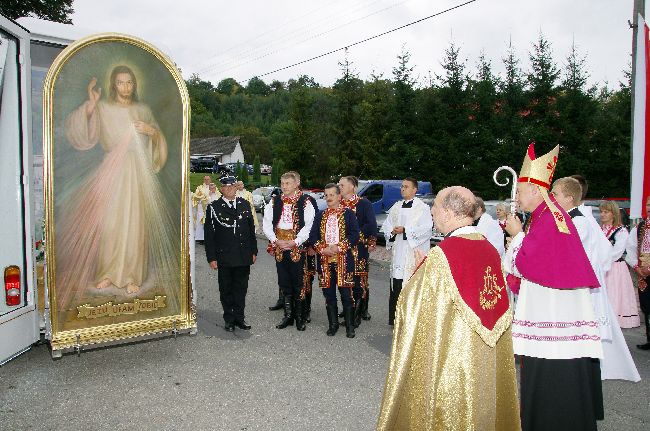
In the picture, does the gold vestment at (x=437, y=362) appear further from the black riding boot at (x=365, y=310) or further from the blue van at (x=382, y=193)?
the blue van at (x=382, y=193)

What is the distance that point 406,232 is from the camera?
7461mm

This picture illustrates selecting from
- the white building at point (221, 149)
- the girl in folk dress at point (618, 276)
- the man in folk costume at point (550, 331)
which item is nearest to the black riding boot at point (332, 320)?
the man in folk costume at point (550, 331)

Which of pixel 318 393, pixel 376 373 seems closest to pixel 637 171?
pixel 376 373

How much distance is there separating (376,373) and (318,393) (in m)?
0.83

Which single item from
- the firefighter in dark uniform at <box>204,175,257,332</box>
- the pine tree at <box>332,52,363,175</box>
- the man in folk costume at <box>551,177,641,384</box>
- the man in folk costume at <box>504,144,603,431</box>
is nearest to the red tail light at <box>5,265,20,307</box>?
the firefighter in dark uniform at <box>204,175,257,332</box>

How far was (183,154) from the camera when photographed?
19.9 ft

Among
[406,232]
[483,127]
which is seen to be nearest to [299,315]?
[406,232]

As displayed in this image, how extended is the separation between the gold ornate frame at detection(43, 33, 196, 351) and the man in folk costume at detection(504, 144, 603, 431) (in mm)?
3734

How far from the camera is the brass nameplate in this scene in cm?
558

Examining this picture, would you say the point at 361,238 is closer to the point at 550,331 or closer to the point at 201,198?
the point at 550,331

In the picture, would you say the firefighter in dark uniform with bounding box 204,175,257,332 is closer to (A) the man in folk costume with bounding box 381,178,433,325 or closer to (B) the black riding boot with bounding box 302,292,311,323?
(B) the black riding boot with bounding box 302,292,311,323

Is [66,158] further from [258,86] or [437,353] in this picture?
[258,86]

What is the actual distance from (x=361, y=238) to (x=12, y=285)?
423 centimetres

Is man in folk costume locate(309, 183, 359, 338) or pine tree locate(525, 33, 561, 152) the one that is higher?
pine tree locate(525, 33, 561, 152)
